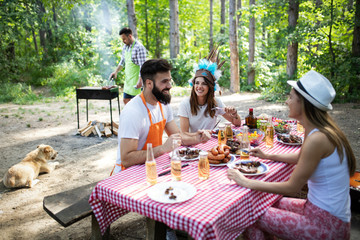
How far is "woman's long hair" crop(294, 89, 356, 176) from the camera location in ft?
6.90

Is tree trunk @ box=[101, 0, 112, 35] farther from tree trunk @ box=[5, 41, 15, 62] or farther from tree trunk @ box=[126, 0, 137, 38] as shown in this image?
tree trunk @ box=[126, 0, 137, 38]

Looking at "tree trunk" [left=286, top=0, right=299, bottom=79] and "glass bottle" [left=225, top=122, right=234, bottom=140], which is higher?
"tree trunk" [left=286, top=0, right=299, bottom=79]

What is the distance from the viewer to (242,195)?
78.8 inches

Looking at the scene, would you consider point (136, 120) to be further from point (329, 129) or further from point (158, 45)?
point (158, 45)

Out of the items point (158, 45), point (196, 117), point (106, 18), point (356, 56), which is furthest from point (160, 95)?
point (158, 45)

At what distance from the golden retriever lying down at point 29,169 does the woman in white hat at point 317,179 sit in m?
3.71

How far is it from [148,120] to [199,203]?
4.29 feet

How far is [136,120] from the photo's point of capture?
2.76 metres

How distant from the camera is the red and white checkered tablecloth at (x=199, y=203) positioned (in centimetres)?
173

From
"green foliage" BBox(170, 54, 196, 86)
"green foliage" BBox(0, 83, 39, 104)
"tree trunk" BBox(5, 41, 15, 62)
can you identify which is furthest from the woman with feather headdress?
"tree trunk" BBox(5, 41, 15, 62)

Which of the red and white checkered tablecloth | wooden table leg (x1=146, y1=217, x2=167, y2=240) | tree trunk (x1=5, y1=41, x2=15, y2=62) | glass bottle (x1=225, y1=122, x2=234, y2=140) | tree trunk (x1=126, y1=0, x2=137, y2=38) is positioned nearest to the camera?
the red and white checkered tablecloth

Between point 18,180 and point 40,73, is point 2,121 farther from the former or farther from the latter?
point 40,73

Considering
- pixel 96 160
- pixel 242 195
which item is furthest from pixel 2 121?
pixel 242 195

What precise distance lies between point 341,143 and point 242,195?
858 mm
